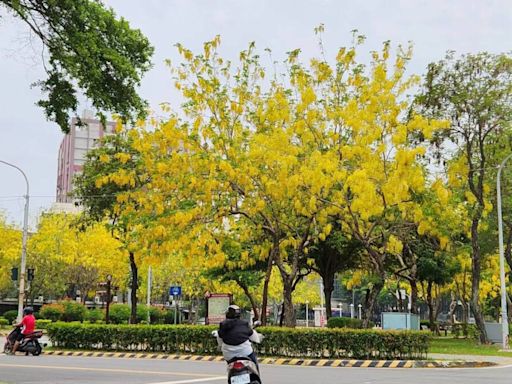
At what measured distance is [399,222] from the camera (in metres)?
22.6

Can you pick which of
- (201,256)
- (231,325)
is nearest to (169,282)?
(201,256)

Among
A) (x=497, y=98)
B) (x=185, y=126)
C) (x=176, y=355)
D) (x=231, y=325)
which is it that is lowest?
(x=176, y=355)

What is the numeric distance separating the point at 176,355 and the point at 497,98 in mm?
14929

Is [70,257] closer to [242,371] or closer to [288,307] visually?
[288,307]

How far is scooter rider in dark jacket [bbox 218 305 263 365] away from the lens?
9.53 meters

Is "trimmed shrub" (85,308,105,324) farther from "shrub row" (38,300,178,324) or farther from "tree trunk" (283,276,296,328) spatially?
"tree trunk" (283,276,296,328)

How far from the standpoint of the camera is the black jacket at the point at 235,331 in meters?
9.53

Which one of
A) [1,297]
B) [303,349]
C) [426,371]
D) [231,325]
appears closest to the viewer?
[231,325]

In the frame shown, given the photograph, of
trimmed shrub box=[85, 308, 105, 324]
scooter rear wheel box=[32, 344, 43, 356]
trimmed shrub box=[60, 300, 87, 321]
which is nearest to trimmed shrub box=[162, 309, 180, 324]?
trimmed shrub box=[85, 308, 105, 324]

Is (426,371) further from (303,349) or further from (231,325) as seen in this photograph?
(231,325)

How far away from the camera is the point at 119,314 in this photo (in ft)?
148

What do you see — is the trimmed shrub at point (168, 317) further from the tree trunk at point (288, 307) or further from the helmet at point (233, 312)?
the helmet at point (233, 312)

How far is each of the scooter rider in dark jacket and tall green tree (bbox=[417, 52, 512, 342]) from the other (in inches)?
682

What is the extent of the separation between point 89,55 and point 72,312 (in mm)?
33322
